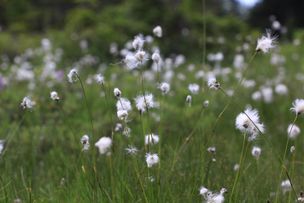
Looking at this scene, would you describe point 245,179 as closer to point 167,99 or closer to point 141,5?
point 167,99

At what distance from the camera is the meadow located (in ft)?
7.86

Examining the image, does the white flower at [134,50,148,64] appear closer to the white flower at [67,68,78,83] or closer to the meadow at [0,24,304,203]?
the meadow at [0,24,304,203]

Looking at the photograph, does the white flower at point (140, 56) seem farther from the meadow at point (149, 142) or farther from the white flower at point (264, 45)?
the white flower at point (264, 45)

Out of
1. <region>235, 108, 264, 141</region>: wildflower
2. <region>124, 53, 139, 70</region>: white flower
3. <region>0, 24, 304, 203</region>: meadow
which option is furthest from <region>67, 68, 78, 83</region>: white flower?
<region>235, 108, 264, 141</region>: wildflower

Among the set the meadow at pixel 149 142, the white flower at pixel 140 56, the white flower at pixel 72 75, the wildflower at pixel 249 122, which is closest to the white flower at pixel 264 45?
the meadow at pixel 149 142

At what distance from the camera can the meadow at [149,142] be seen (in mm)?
2395

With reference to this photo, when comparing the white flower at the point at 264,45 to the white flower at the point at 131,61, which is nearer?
the white flower at the point at 264,45

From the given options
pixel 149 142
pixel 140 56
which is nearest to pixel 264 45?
pixel 140 56

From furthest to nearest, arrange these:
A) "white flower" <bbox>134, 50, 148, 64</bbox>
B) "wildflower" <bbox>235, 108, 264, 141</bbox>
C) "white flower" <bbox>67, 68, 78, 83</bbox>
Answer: "white flower" <bbox>67, 68, 78, 83</bbox> < "white flower" <bbox>134, 50, 148, 64</bbox> < "wildflower" <bbox>235, 108, 264, 141</bbox>

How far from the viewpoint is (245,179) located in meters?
2.84

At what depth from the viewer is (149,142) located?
255cm

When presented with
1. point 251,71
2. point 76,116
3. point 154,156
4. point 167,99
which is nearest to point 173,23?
point 251,71

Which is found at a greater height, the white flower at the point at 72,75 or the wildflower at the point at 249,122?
the white flower at the point at 72,75

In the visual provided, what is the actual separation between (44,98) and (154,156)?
12.2 feet
